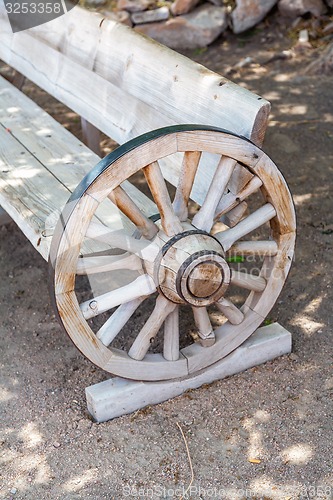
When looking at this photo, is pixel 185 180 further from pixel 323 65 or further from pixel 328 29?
pixel 328 29

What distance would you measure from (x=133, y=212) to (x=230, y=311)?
615 mm

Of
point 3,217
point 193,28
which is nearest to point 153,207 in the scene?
point 3,217

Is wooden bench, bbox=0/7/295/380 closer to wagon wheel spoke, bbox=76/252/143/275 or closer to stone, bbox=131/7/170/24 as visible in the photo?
wagon wheel spoke, bbox=76/252/143/275

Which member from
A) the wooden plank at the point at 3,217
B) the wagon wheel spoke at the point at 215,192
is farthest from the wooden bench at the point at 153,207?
the wooden plank at the point at 3,217

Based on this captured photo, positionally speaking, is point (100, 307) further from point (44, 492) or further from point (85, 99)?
point (85, 99)

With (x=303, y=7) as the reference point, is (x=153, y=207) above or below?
above

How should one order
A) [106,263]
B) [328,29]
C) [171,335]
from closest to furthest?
[106,263] → [171,335] → [328,29]

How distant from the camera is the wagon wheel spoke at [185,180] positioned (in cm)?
275

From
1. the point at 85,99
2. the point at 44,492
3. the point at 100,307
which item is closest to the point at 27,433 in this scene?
the point at 44,492

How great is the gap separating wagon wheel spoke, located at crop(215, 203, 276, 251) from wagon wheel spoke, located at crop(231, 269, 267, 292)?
131mm

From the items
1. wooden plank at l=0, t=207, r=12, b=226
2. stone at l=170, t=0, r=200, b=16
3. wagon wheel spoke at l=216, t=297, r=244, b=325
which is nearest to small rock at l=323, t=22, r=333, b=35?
stone at l=170, t=0, r=200, b=16

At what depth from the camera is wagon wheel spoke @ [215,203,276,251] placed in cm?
Result: 292

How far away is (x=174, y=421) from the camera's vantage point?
3.07 metres

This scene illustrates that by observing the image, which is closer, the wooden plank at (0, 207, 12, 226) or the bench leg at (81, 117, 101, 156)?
the wooden plank at (0, 207, 12, 226)
